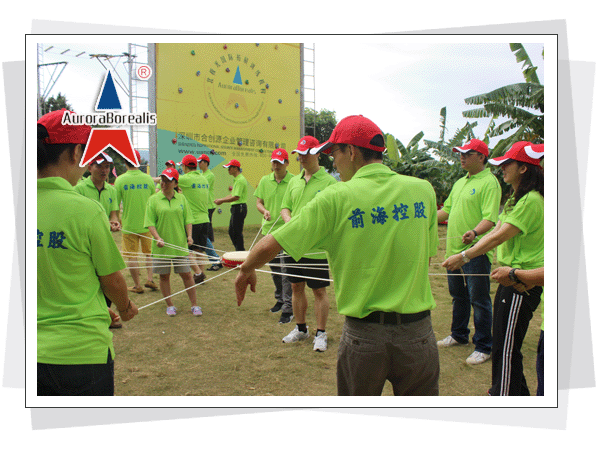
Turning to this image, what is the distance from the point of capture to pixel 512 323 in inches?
119

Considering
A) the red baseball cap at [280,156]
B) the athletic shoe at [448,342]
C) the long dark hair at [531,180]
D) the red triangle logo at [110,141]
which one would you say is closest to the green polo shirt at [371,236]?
the long dark hair at [531,180]

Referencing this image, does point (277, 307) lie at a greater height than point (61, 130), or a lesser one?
lesser

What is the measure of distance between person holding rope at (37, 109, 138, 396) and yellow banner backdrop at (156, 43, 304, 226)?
7207 mm

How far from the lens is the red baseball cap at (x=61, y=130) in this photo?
1888 mm

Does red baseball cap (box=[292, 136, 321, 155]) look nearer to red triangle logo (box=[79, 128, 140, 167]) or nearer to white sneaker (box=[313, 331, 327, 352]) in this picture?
red triangle logo (box=[79, 128, 140, 167])

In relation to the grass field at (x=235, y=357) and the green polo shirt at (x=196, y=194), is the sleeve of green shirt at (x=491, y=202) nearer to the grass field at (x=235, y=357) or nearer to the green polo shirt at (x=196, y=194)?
the grass field at (x=235, y=357)

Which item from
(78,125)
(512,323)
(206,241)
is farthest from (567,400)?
(206,241)

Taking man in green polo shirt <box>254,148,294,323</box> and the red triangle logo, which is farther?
man in green polo shirt <box>254,148,294,323</box>

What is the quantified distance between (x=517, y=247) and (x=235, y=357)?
277 cm

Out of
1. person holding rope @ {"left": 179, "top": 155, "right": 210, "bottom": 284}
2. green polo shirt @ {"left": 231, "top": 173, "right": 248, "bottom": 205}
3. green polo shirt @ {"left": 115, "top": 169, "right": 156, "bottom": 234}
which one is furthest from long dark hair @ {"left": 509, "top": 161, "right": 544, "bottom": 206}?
green polo shirt @ {"left": 231, "top": 173, "right": 248, "bottom": 205}

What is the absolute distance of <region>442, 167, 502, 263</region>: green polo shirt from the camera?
4.13 metres

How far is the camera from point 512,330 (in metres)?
3.02

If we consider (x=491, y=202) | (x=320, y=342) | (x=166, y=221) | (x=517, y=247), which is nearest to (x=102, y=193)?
(x=166, y=221)

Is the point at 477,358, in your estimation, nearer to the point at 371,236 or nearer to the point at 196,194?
the point at 371,236
